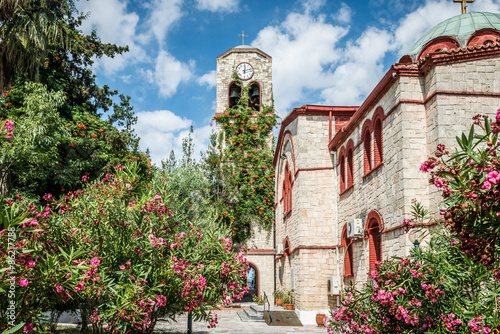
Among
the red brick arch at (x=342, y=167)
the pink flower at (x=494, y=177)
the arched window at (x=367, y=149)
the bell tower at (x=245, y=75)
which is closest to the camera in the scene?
the pink flower at (x=494, y=177)

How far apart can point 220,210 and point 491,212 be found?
2324cm

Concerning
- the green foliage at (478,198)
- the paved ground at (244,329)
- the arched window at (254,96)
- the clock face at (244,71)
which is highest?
the clock face at (244,71)

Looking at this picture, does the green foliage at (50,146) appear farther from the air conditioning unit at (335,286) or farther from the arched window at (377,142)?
the air conditioning unit at (335,286)

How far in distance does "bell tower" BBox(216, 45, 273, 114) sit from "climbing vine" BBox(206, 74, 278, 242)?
36.9 inches

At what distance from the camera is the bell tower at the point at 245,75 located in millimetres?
28141

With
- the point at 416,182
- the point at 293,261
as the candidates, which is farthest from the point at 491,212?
Result: the point at 293,261

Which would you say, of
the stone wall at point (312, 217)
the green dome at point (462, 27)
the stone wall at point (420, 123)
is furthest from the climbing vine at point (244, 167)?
the stone wall at point (420, 123)

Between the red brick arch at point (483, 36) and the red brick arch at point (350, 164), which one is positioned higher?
the red brick arch at point (483, 36)

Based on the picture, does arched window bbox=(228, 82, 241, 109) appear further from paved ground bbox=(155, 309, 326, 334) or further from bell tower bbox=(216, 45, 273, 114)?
paved ground bbox=(155, 309, 326, 334)

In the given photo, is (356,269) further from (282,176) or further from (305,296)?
(282,176)

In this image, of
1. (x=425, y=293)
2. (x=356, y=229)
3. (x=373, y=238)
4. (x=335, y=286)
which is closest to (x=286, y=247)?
(x=335, y=286)

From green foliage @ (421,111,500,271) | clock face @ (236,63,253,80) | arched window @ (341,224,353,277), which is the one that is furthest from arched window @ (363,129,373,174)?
clock face @ (236,63,253,80)

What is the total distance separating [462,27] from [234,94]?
654 inches

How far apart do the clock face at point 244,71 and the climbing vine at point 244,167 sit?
1.62m
